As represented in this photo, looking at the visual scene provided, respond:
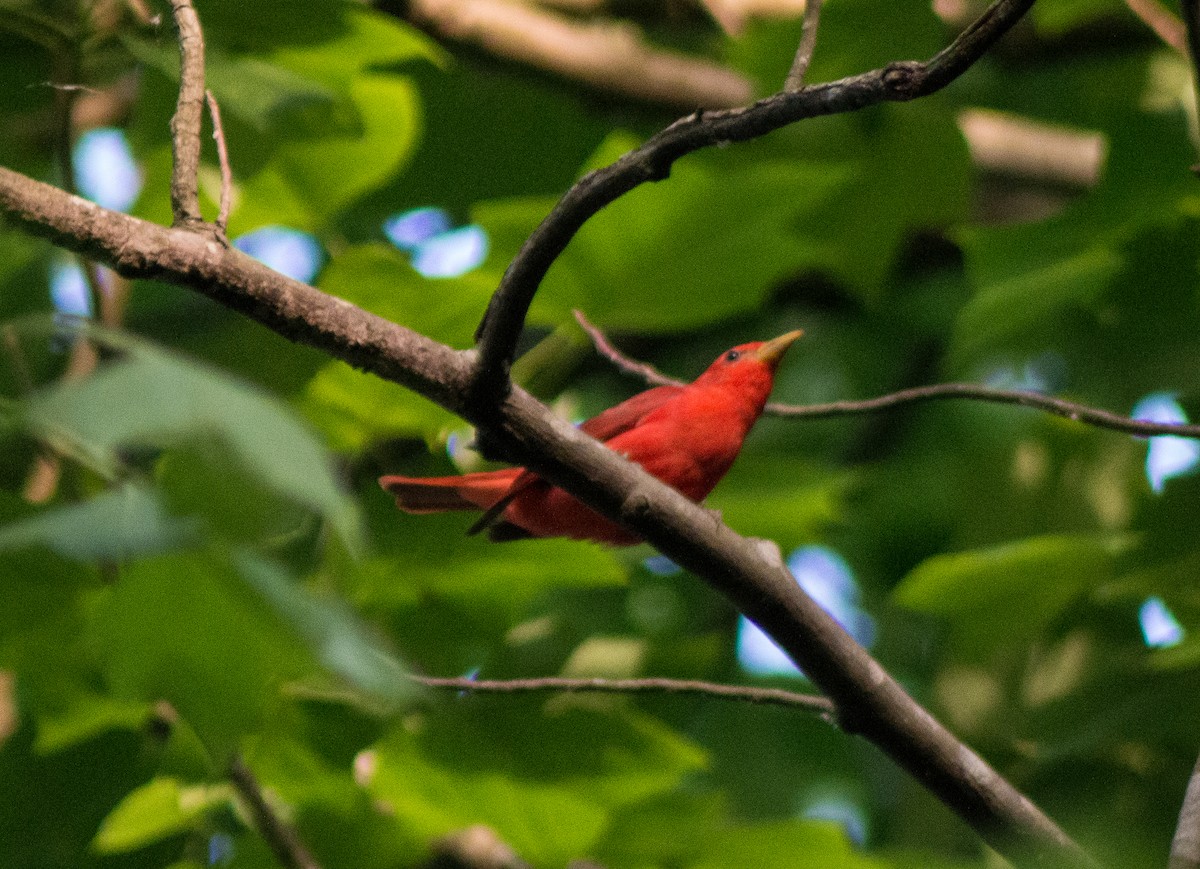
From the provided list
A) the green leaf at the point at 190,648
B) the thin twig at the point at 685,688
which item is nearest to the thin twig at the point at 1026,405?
the thin twig at the point at 685,688

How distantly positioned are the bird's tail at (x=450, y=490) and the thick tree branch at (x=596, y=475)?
969 mm

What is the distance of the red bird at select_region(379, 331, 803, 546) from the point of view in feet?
9.33

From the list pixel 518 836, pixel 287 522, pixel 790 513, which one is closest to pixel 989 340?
pixel 790 513

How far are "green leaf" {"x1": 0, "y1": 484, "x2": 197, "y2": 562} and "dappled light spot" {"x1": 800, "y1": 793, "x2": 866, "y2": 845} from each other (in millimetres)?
3355

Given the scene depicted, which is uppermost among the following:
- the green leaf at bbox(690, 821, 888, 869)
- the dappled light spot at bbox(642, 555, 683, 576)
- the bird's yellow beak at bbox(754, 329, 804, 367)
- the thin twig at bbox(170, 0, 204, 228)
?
the bird's yellow beak at bbox(754, 329, 804, 367)

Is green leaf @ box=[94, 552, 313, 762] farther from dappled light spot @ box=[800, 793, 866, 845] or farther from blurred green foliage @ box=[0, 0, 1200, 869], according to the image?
dappled light spot @ box=[800, 793, 866, 845]

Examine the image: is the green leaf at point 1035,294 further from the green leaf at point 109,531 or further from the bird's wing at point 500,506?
the green leaf at point 109,531

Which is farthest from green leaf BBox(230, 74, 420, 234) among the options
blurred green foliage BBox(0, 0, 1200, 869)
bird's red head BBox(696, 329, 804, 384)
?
bird's red head BBox(696, 329, 804, 384)

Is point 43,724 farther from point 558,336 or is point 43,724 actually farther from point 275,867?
point 558,336

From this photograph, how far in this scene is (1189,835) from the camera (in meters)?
1.85

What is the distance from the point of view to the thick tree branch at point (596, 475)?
1.69m

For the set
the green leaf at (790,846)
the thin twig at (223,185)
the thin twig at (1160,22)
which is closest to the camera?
the thin twig at (223,185)

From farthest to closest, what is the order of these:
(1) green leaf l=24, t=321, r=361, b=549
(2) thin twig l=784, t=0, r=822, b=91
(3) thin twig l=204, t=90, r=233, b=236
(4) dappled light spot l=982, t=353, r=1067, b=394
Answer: (4) dappled light spot l=982, t=353, r=1067, b=394, (3) thin twig l=204, t=90, r=233, b=236, (2) thin twig l=784, t=0, r=822, b=91, (1) green leaf l=24, t=321, r=361, b=549

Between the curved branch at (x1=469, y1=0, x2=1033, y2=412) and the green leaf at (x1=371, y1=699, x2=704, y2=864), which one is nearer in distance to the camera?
the curved branch at (x1=469, y1=0, x2=1033, y2=412)
